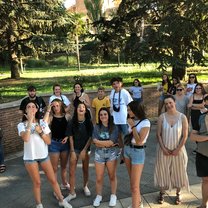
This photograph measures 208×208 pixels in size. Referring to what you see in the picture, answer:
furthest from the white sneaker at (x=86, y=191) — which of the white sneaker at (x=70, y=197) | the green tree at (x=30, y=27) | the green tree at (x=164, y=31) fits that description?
the green tree at (x=30, y=27)

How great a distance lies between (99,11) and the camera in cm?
5484

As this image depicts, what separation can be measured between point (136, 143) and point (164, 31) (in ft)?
30.7

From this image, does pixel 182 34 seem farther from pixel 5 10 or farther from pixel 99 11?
pixel 99 11

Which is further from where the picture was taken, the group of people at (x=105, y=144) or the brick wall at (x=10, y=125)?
the brick wall at (x=10, y=125)

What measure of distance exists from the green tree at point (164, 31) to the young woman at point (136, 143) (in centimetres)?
855

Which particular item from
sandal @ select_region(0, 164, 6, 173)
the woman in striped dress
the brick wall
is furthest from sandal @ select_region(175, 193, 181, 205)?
the brick wall

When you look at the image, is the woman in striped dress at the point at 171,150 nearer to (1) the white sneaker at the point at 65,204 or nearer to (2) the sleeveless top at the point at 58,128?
(1) the white sneaker at the point at 65,204

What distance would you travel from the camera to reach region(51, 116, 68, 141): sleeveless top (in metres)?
5.63

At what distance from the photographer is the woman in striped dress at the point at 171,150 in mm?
5172

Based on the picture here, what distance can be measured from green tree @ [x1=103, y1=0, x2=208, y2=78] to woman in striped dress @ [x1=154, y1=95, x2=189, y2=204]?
818cm

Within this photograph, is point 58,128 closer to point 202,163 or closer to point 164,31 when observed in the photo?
point 202,163

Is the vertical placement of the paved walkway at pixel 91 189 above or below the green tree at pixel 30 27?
below

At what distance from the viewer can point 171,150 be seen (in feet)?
17.3

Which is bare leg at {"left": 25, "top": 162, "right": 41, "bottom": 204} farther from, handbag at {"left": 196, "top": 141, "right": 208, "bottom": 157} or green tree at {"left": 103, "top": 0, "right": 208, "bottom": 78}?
green tree at {"left": 103, "top": 0, "right": 208, "bottom": 78}
